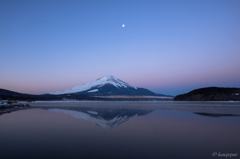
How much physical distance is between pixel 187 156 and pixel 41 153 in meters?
5.62

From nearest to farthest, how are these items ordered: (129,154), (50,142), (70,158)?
1. (70,158)
2. (129,154)
3. (50,142)

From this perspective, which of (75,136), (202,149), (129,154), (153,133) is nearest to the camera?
(129,154)

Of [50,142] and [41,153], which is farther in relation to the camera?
[50,142]

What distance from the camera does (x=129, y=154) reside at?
21.5 ft

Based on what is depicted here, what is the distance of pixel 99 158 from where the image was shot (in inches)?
241

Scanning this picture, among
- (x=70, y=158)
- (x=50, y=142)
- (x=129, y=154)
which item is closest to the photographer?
(x=70, y=158)

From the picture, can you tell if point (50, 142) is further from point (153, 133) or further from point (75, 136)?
point (153, 133)

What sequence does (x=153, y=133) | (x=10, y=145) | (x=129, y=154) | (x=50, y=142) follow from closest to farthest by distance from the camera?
(x=129, y=154)
(x=10, y=145)
(x=50, y=142)
(x=153, y=133)

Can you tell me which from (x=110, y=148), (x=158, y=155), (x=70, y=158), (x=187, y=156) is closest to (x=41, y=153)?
(x=70, y=158)

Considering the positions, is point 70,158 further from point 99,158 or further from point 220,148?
point 220,148

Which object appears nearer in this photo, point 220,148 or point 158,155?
point 158,155

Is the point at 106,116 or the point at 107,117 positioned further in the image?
the point at 106,116

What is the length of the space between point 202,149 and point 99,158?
431cm

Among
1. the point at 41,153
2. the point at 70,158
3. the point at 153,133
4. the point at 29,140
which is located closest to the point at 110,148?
the point at 70,158
